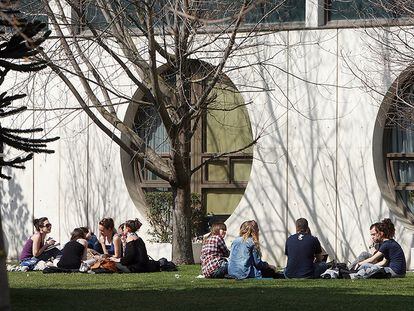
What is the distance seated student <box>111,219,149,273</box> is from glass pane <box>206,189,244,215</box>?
15.7 feet

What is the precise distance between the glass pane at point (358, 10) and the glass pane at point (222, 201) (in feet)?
14.2

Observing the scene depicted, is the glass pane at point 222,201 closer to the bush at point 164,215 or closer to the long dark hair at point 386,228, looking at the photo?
the bush at point 164,215

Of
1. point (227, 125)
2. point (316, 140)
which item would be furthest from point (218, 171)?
point (316, 140)

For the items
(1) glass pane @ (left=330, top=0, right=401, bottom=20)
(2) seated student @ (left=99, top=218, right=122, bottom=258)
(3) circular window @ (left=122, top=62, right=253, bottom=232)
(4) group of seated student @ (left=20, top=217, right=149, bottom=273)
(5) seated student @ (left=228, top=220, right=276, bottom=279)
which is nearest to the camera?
(5) seated student @ (left=228, top=220, right=276, bottom=279)

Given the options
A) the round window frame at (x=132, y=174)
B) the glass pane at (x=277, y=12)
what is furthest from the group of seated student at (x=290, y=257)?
the round window frame at (x=132, y=174)

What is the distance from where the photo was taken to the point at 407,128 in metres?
23.1

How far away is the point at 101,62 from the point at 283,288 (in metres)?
9.98

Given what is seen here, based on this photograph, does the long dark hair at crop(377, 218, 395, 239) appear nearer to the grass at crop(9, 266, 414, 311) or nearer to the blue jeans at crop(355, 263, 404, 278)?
the blue jeans at crop(355, 263, 404, 278)

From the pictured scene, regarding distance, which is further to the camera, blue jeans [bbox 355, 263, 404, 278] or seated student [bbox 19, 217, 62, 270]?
seated student [bbox 19, 217, 62, 270]

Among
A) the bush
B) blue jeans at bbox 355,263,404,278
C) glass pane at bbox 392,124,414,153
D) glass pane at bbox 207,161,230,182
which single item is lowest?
blue jeans at bbox 355,263,404,278

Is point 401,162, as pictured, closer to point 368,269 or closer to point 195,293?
point 368,269

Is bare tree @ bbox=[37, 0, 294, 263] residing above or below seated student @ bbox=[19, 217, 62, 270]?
above

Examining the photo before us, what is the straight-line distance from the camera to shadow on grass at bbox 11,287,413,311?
47.6 ft

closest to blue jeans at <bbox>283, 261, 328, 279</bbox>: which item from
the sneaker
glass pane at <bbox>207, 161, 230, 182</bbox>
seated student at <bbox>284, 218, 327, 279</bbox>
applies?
seated student at <bbox>284, 218, 327, 279</bbox>
